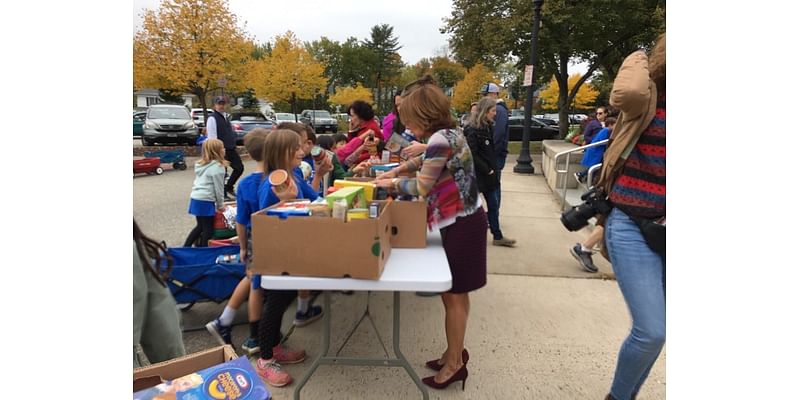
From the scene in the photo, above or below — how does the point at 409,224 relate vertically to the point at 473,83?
below

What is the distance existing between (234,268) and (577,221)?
2.32 metres

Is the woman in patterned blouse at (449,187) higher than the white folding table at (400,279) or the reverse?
higher

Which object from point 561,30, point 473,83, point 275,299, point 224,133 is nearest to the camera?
point 275,299

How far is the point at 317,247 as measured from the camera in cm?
192

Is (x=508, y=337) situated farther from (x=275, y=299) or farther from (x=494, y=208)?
(x=494, y=208)

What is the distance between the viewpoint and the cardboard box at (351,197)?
6.56 feet

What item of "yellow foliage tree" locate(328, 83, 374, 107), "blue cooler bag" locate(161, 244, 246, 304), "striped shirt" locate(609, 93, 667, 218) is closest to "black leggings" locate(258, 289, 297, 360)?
"blue cooler bag" locate(161, 244, 246, 304)

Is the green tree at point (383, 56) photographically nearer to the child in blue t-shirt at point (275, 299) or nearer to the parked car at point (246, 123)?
the parked car at point (246, 123)

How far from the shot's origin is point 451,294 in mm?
2625

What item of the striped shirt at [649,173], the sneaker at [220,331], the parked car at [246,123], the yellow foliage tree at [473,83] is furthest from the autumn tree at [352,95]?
the striped shirt at [649,173]

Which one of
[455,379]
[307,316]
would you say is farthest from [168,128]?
[455,379]

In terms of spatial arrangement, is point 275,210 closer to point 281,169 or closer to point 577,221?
point 281,169

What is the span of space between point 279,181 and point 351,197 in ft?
2.43

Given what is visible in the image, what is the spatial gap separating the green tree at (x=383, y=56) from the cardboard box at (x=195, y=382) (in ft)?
161
